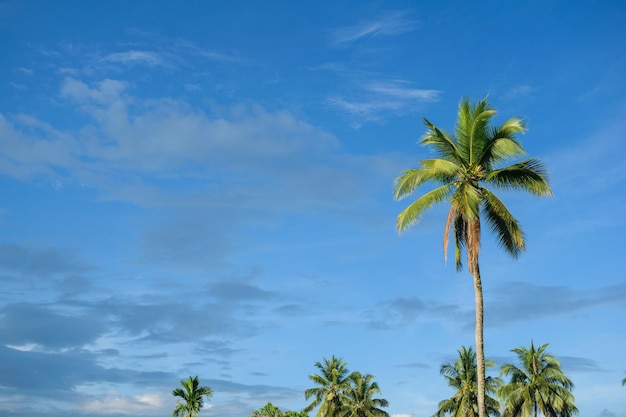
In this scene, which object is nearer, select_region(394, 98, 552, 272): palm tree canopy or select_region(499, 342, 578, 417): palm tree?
select_region(394, 98, 552, 272): palm tree canopy

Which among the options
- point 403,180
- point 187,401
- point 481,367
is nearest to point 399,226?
point 403,180

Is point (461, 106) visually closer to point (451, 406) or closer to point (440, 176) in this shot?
point (440, 176)

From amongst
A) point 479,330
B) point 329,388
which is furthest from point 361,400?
point 479,330

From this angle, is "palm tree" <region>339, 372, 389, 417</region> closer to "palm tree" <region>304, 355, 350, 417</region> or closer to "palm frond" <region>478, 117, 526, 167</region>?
"palm tree" <region>304, 355, 350, 417</region>

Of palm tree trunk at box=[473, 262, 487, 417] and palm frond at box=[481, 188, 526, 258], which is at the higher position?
palm frond at box=[481, 188, 526, 258]

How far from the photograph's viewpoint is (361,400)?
90688 mm

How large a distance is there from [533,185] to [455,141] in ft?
13.1

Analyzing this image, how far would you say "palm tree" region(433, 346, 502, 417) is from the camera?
255 ft

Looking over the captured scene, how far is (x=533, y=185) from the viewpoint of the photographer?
3053 cm

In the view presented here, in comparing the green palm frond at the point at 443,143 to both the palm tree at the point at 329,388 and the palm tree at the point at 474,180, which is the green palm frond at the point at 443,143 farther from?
the palm tree at the point at 329,388

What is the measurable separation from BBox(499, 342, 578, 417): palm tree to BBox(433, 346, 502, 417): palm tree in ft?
13.3

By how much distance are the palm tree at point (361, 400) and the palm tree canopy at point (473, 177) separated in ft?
202

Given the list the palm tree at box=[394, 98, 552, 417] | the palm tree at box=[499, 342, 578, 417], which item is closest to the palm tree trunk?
the palm tree at box=[394, 98, 552, 417]

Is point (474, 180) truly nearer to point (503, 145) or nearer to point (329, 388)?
point (503, 145)
